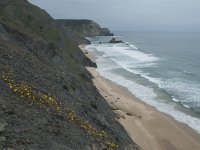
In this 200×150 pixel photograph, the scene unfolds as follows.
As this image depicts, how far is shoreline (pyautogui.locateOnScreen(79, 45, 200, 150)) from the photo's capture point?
2764 cm

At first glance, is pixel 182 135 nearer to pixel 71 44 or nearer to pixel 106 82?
pixel 106 82

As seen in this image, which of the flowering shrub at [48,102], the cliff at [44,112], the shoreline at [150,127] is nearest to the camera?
the cliff at [44,112]

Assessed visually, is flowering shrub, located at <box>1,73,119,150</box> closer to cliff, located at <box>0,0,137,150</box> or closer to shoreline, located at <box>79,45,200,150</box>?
cliff, located at <box>0,0,137,150</box>

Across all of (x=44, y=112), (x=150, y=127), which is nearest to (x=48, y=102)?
(x=44, y=112)

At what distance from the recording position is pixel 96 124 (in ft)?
68.5

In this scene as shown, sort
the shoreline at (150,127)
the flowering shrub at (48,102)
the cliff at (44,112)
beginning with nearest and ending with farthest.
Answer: the cliff at (44,112), the flowering shrub at (48,102), the shoreline at (150,127)

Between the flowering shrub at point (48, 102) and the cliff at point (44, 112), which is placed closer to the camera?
the cliff at point (44, 112)

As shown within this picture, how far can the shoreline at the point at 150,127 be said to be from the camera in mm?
27641

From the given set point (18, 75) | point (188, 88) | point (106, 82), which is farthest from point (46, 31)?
point (18, 75)

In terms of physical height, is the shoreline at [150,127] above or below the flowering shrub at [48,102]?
below

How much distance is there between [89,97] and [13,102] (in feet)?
37.7

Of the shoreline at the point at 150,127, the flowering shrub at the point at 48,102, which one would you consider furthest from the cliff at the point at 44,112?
the shoreline at the point at 150,127

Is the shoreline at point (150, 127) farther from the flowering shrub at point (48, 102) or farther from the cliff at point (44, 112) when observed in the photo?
the flowering shrub at point (48, 102)

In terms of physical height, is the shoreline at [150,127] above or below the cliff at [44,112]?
below
